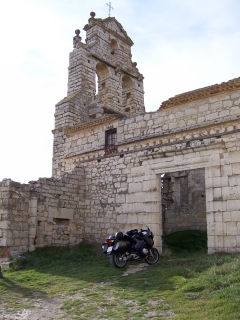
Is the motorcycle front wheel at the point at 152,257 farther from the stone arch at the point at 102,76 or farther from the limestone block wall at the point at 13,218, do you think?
the stone arch at the point at 102,76

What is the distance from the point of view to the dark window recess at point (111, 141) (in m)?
13.1

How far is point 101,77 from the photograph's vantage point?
17.6m

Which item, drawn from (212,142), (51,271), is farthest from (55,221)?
(212,142)

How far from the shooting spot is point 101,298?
6.89 m

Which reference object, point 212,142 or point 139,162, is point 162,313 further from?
point 139,162

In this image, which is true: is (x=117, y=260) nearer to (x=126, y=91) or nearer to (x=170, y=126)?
(x=170, y=126)

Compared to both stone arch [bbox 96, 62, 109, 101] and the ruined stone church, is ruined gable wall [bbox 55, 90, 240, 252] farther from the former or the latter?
stone arch [bbox 96, 62, 109, 101]

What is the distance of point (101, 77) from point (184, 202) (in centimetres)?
712

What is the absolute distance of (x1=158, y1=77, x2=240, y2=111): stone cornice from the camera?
10458 mm

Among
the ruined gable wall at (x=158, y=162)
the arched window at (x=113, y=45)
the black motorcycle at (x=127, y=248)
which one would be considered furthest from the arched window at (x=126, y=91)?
the black motorcycle at (x=127, y=248)

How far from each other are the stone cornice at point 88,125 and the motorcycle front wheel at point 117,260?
5569 millimetres

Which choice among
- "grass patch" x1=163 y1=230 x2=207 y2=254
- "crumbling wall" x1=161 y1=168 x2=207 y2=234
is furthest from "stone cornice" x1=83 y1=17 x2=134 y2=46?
"grass patch" x1=163 y1=230 x2=207 y2=254

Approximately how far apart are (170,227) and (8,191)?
26.7 ft

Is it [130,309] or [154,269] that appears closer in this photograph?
[130,309]
